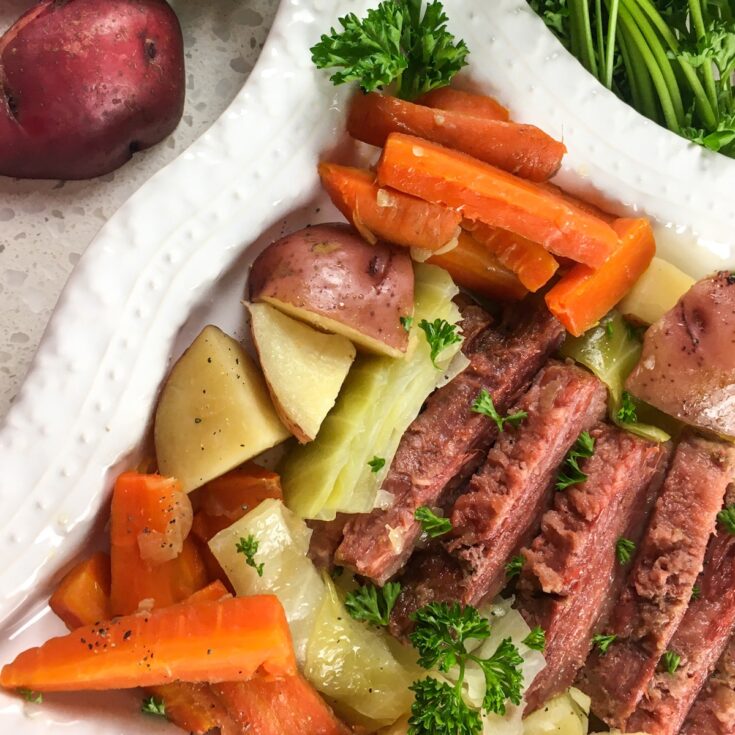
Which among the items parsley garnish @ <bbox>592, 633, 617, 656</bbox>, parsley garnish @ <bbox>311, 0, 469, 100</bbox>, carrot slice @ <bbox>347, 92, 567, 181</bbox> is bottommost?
parsley garnish @ <bbox>592, 633, 617, 656</bbox>

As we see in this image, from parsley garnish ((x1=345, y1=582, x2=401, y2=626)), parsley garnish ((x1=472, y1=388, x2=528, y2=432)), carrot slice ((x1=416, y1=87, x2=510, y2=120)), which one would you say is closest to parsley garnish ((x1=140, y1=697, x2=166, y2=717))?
parsley garnish ((x1=345, y1=582, x2=401, y2=626))

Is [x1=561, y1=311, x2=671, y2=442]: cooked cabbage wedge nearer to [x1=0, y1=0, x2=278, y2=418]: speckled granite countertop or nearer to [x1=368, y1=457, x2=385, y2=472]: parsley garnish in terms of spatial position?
[x1=368, y1=457, x2=385, y2=472]: parsley garnish

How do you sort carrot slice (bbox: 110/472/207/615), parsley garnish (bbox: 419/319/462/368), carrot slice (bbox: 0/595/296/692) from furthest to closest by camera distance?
parsley garnish (bbox: 419/319/462/368), carrot slice (bbox: 110/472/207/615), carrot slice (bbox: 0/595/296/692)

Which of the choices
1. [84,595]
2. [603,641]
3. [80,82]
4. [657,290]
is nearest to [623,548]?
[603,641]

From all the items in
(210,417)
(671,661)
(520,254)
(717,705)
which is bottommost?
(717,705)

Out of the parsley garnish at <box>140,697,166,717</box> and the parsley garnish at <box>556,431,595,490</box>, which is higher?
the parsley garnish at <box>556,431,595,490</box>

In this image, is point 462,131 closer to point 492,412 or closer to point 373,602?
point 492,412

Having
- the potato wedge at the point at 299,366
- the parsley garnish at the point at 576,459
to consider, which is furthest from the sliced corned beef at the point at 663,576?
the potato wedge at the point at 299,366
